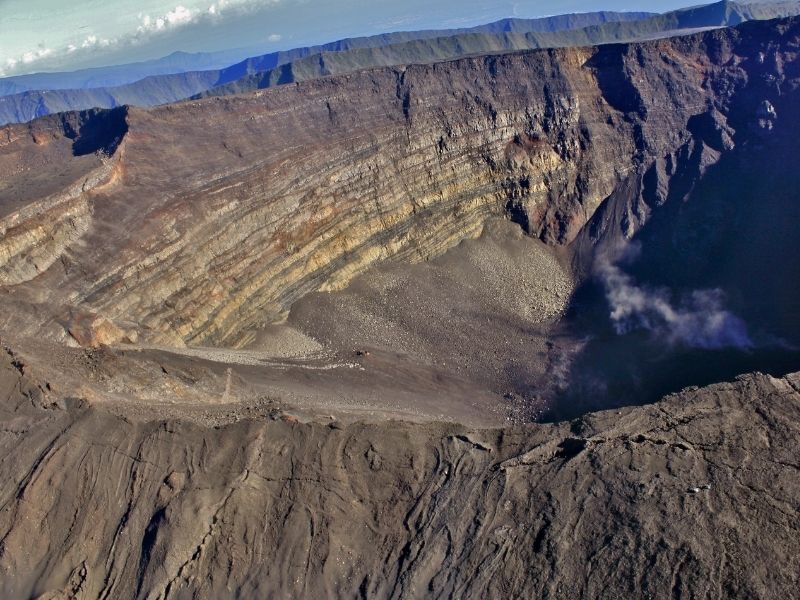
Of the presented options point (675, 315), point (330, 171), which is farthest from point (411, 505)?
point (330, 171)

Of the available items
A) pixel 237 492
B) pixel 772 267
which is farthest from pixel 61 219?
pixel 772 267

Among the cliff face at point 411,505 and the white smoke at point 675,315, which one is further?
the white smoke at point 675,315

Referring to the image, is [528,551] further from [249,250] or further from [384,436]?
[249,250]

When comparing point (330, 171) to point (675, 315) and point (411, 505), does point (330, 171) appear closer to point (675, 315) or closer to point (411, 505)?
point (675, 315)

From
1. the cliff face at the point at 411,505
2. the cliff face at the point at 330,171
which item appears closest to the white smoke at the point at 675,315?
the cliff face at the point at 330,171

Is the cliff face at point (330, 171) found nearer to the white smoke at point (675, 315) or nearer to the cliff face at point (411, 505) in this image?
the white smoke at point (675, 315)
